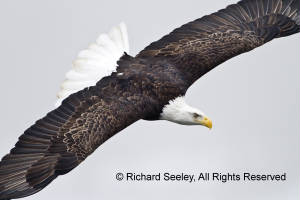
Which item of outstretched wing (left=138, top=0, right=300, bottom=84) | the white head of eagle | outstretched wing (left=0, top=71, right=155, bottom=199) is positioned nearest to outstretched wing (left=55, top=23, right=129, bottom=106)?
outstretched wing (left=138, top=0, right=300, bottom=84)

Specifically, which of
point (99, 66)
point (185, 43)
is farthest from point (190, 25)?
point (99, 66)

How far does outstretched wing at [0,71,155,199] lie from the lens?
1307 centimetres

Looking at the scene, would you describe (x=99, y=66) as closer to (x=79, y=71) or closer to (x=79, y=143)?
(x=79, y=71)

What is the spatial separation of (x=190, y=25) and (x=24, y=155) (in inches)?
167

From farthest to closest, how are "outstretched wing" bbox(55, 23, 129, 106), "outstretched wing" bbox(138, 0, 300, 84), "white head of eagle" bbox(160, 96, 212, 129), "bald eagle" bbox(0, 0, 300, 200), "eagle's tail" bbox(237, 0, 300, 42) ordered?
"eagle's tail" bbox(237, 0, 300, 42)
"outstretched wing" bbox(138, 0, 300, 84)
"outstretched wing" bbox(55, 23, 129, 106)
"white head of eagle" bbox(160, 96, 212, 129)
"bald eagle" bbox(0, 0, 300, 200)

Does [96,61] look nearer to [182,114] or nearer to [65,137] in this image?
[182,114]

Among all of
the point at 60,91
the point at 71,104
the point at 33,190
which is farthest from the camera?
the point at 60,91

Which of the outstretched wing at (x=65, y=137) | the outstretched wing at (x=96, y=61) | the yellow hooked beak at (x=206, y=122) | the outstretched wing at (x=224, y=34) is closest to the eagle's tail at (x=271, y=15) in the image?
the outstretched wing at (x=224, y=34)

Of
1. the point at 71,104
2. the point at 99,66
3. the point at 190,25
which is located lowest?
the point at 71,104

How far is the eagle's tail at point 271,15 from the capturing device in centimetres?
1630

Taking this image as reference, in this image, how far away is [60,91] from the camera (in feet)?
49.2

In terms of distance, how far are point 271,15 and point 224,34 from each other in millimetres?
1048

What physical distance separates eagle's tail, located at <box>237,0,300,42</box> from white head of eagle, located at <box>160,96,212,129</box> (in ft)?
7.13

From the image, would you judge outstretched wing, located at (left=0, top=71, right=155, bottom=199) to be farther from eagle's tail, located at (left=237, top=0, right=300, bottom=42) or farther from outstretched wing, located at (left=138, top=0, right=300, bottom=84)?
eagle's tail, located at (left=237, top=0, right=300, bottom=42)
